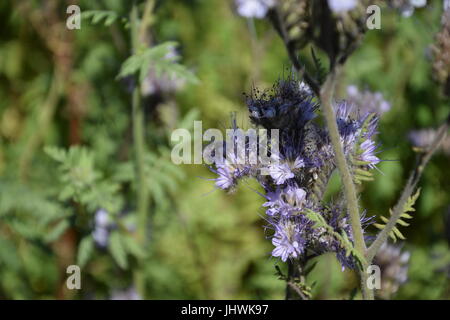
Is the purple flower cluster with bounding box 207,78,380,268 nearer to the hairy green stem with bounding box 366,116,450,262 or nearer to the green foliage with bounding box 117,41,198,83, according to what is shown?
the hairy green stem with bounding box 366,116,450,262

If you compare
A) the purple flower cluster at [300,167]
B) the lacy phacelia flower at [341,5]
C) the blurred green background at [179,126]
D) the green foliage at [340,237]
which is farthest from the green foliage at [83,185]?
the lacy phacelia flower at [341,5]

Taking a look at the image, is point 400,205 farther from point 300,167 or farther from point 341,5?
point 341,5

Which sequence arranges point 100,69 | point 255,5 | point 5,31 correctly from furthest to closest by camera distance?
point 5,31, point 100,69, point 255,5

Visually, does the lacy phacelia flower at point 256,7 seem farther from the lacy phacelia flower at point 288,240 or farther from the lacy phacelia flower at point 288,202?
the lacy phacelia flower at point 288,240

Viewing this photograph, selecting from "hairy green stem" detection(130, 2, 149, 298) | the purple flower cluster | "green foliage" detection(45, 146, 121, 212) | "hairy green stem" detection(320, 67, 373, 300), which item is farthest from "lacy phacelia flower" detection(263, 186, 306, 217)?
"hairy green stem" detection(130, 2, 149, 298)

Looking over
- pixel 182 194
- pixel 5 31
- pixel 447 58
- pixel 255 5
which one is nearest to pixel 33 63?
pixel 5 31

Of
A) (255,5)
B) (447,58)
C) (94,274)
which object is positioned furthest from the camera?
(94,274)
